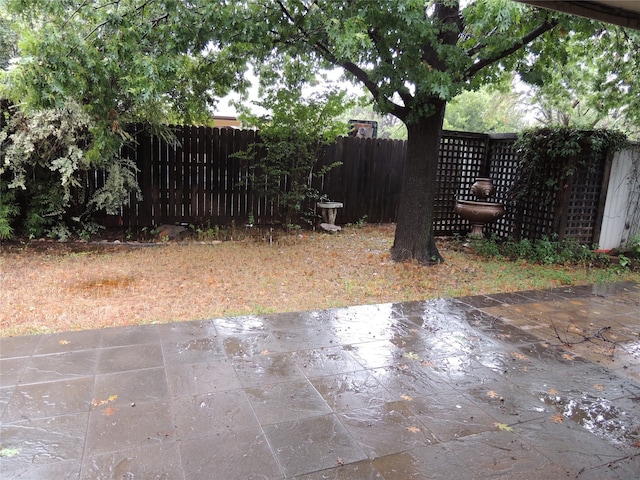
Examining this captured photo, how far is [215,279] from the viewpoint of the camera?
5.38 m

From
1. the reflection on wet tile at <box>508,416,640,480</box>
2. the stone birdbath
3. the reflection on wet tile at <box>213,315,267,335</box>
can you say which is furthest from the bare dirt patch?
the reflection on wet tile at <box>508,416,640,480</box>

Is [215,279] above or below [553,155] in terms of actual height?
below

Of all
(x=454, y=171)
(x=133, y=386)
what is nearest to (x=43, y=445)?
(x=133, y=386)

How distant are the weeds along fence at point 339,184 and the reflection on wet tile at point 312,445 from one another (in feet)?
19.6

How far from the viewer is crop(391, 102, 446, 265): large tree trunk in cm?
630

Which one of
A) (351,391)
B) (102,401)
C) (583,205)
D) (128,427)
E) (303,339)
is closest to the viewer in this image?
(128,427)

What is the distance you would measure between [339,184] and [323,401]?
22.9 feet

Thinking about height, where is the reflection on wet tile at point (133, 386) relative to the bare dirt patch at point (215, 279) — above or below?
below

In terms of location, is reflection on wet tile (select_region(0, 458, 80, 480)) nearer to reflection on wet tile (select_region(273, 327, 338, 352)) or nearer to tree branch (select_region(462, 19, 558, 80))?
reflection on wet tile (select_region(273, 327, 338, 352))

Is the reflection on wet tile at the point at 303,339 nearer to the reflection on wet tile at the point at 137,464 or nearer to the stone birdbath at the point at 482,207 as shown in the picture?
→ the reflection on wet tile at the point at 137,464

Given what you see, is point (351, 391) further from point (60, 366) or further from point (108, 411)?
point (60, 366)

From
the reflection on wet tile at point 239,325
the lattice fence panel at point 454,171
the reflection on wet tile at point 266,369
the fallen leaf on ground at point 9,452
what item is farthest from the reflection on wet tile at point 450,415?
the lattice fence panel at point 454,171

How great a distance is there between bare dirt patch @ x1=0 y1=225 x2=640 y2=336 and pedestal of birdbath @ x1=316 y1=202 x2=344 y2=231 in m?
1.05

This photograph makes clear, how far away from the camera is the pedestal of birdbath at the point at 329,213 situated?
8.78 m
